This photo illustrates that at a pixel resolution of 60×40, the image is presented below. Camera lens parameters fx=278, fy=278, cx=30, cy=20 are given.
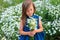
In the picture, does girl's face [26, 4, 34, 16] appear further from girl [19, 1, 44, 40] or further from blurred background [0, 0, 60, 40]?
blurred background [0, 0, 60, 40]

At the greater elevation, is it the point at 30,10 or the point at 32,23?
the point at 30,10

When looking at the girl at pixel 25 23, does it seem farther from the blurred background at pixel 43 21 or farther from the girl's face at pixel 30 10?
the blurred background at pixel 43 21

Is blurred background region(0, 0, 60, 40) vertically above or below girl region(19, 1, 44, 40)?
below

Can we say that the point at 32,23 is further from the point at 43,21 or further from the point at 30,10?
the point at 43,21

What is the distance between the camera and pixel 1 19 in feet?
19.0

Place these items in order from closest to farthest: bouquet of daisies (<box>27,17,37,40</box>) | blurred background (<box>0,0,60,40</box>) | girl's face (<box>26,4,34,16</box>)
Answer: bouquet of daisies (<box>27,17,37,40</box>), girl's face (<box>26,4,34,16</box>), blurred background (<box>0,0,60,40</box>)

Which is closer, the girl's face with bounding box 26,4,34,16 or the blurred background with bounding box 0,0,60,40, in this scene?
the girl's face with bounding box 26,4,34,16

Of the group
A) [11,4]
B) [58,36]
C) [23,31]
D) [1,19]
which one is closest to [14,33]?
[1,19]

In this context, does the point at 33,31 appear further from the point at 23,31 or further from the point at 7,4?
the point at 7,4

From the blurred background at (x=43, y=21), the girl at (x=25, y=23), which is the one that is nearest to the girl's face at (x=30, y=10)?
the girl at (x=25, y=23)

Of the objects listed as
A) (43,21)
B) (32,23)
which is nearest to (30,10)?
(32,23)

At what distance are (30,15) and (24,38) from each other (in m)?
0.38

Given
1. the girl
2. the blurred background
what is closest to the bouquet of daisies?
the girl

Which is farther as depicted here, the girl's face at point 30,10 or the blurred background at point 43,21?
the blurred background at point 43,21
